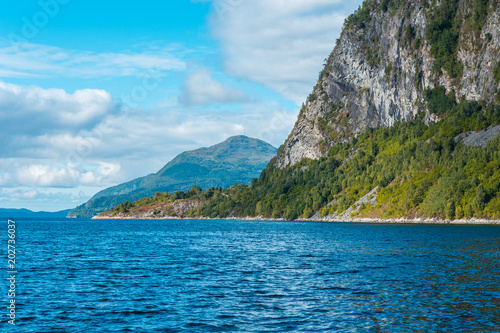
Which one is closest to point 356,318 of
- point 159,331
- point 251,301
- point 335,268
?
point 251,301

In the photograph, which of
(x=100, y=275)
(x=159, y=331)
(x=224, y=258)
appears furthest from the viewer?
(x=224, y=258)

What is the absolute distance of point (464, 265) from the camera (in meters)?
64.0

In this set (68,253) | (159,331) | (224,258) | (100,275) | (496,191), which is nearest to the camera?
(159,331)

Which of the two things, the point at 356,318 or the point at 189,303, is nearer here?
the point at 356,318

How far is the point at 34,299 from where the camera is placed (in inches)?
1768

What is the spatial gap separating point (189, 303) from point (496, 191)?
586ft

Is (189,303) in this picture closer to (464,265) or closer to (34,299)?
(34,299)

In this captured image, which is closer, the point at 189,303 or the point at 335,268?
the point at 189,303

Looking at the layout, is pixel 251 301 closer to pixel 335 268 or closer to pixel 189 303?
pixel 189 303

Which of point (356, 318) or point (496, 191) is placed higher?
point (496, 191)

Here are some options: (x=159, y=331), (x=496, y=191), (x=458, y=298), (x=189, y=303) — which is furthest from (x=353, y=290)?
(x=496, y=191)

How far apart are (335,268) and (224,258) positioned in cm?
2178

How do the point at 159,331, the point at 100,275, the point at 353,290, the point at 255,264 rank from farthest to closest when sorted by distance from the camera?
the point at 255,264
the point at 100,275
the point at 353,290
the point at 159,331

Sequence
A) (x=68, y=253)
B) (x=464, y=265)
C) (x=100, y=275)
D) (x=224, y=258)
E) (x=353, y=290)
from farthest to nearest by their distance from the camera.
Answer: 1. (x=68, y=253)
2. (x=224, y=258)
3. (x=464, y=265)
4. (x=100, y=275)
5. (x=353, y=290)
